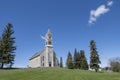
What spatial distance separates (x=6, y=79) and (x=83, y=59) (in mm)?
51126

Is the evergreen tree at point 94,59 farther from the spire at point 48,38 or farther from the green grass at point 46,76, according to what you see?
the spire at point 48,38

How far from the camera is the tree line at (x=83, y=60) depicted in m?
68.5

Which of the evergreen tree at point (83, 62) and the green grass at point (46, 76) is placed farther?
the evergreen tree at point (83, 62)

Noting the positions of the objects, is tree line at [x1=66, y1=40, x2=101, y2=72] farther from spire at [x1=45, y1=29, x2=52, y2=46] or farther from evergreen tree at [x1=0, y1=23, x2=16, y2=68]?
evergreen tree at [x1=0, y1=23, x2=16, y2=68]

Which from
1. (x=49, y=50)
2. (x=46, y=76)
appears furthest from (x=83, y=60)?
(x=46, y=76)

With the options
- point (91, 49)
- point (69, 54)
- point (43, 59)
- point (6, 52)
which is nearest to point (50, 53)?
point (43, 59)

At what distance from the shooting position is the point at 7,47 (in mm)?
61219

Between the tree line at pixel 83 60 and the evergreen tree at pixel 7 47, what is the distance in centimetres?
2554

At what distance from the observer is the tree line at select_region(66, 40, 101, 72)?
225 ft

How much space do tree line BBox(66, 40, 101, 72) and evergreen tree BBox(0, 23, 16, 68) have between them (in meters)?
25.5

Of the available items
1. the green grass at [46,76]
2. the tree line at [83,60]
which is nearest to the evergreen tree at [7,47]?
the green grass at [46,76]

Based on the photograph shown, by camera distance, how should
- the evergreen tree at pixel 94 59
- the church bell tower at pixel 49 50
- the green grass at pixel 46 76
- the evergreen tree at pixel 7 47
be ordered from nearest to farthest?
the green grass at pixel 46 76
the evergreen tree at pixel 7 47
the evergreen tree at pixel 94 59
the church bell tower at pixel 49 50

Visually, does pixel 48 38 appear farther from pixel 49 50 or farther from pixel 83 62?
pixel 83 62

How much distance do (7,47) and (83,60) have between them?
34716mm
